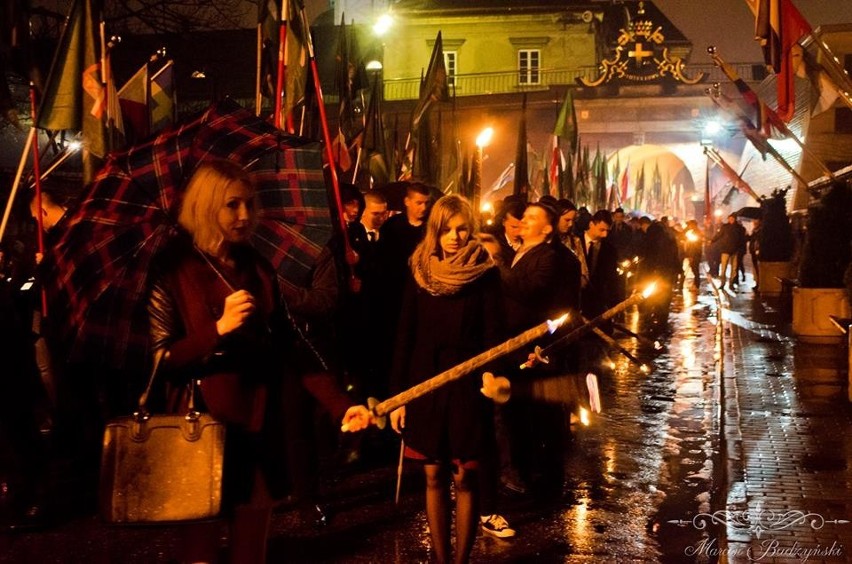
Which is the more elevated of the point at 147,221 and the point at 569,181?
the point at 569,181

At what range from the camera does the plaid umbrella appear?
375 centimetres

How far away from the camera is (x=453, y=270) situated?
523 cm

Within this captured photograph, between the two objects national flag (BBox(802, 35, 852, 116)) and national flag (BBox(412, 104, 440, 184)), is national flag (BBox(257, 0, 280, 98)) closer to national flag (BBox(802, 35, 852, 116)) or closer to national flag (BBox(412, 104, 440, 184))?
national flag (BBox(412, 104, 440, 184))

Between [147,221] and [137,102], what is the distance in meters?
7.34

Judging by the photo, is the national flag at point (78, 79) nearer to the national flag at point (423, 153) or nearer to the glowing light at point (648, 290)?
the glowing light at point (648, 290)

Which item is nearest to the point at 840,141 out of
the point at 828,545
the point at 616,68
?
the point at 616,68

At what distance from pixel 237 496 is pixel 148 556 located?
102 inches

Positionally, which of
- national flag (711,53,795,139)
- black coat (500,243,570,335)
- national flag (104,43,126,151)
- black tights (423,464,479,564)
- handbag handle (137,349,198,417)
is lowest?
black tights (423,464,479,564)

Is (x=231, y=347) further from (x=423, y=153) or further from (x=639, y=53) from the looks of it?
(x=639, y=53)

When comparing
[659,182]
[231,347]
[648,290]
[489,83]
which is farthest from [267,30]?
[659,182]

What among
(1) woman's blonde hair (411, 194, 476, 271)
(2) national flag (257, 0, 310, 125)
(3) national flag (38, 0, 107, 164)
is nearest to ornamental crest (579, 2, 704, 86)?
(2) national flag (257, 0, 310, 125)

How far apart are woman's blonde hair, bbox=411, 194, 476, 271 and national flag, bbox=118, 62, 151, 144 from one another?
6.15 meters

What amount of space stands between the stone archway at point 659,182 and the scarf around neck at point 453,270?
168ft

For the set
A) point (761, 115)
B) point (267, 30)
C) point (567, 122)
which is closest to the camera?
point (267, 30)
